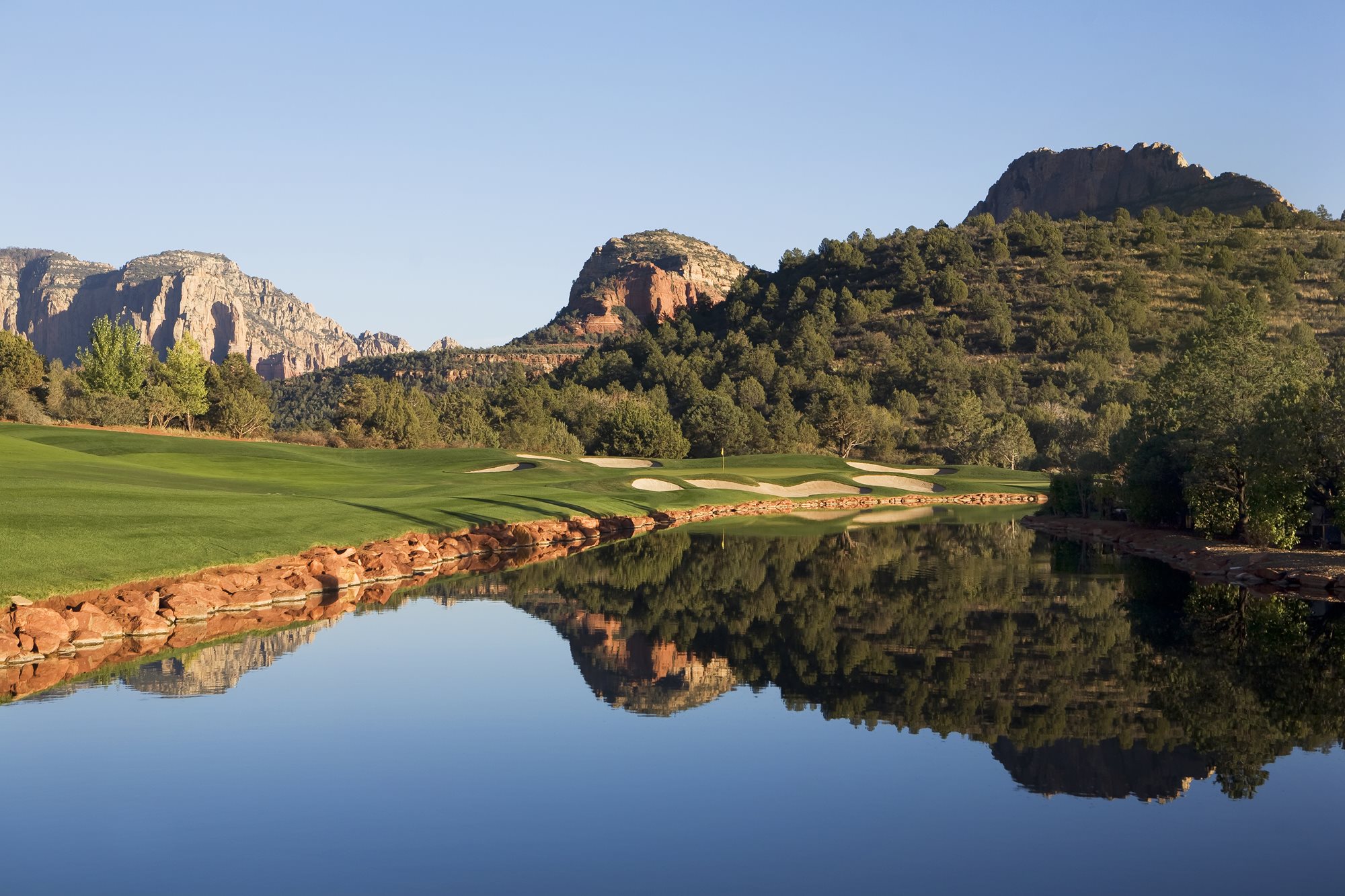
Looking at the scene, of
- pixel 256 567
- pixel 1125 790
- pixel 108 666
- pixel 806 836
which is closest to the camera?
pixel 806 836

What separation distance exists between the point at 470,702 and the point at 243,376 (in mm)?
89490

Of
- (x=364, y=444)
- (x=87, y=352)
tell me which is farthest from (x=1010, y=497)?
(x=87, y=352)

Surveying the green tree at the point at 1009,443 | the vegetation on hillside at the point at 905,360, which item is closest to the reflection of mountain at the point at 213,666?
the vegetation on hillside at the point at 905,360

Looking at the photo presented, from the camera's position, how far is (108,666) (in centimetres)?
1727

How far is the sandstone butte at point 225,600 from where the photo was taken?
58.6ft

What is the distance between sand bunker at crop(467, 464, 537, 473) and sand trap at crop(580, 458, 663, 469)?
19.4ft

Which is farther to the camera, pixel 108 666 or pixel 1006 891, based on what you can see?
pixel 108 666

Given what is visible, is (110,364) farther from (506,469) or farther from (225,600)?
(225,600)

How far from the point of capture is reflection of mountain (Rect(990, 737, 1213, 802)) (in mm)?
11570

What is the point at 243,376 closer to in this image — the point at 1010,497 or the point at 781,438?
the point at 781,438

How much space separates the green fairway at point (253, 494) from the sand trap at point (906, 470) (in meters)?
Answer: 1.63

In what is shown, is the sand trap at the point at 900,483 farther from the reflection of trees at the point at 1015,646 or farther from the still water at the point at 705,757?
the still water at the point at 705,757

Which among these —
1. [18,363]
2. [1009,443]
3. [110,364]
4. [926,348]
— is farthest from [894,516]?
[18,363]

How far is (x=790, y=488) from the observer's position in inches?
2584
